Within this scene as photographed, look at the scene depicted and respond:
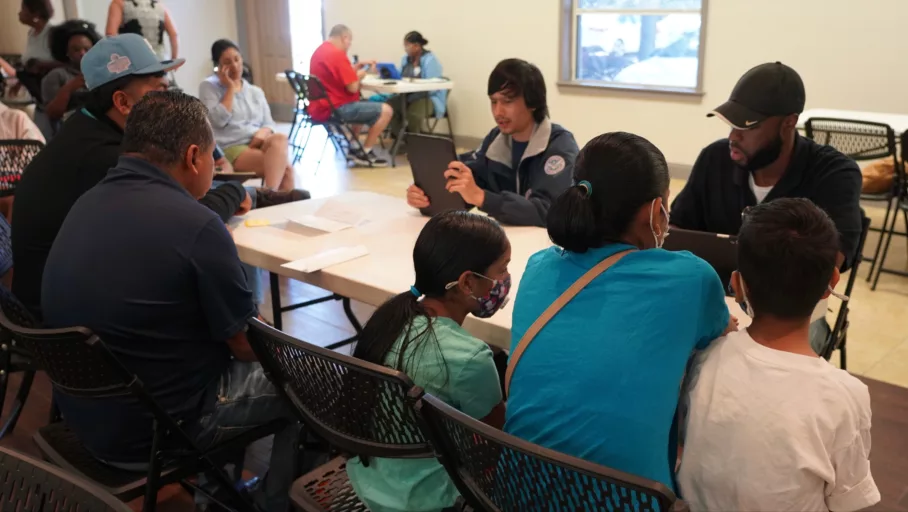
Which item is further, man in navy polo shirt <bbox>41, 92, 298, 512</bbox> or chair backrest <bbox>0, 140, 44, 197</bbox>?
chair backrest <bbox>0, 140, 44, 197</bbox>

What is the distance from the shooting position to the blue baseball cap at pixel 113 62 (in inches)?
90.7

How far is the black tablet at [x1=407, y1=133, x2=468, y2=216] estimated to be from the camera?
2.40 meters

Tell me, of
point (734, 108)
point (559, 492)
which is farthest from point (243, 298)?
point (734, 108)

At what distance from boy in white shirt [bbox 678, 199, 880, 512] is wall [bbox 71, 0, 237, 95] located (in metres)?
9.89

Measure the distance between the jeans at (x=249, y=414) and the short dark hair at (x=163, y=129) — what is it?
545 millimetres

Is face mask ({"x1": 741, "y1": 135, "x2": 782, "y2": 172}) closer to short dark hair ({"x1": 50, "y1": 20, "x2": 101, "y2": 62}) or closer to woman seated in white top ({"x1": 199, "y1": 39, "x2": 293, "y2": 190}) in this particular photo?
woman seated in white top ({"x1": 199, "y1": 39, "x2": 293, "y2": 190})

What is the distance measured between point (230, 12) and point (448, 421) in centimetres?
1067

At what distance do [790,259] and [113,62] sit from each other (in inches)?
80.2

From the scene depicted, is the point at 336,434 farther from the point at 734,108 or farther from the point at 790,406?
the point at 734,108

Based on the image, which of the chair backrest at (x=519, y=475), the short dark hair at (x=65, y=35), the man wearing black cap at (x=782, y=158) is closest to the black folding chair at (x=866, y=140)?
the man wearing black cap at (x=782, y=158)

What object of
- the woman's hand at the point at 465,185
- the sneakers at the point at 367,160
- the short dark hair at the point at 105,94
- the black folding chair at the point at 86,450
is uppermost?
the short dark hair at the point at 105,94

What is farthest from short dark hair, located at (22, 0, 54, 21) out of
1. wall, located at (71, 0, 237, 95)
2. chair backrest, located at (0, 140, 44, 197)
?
wall, located at (71, 0, 237, 95)

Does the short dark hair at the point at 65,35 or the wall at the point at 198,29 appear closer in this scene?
the short dark hair at the point at 65,35

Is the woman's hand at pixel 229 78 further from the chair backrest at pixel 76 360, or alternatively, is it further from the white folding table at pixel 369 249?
the chair backrest at pixel 76 360
